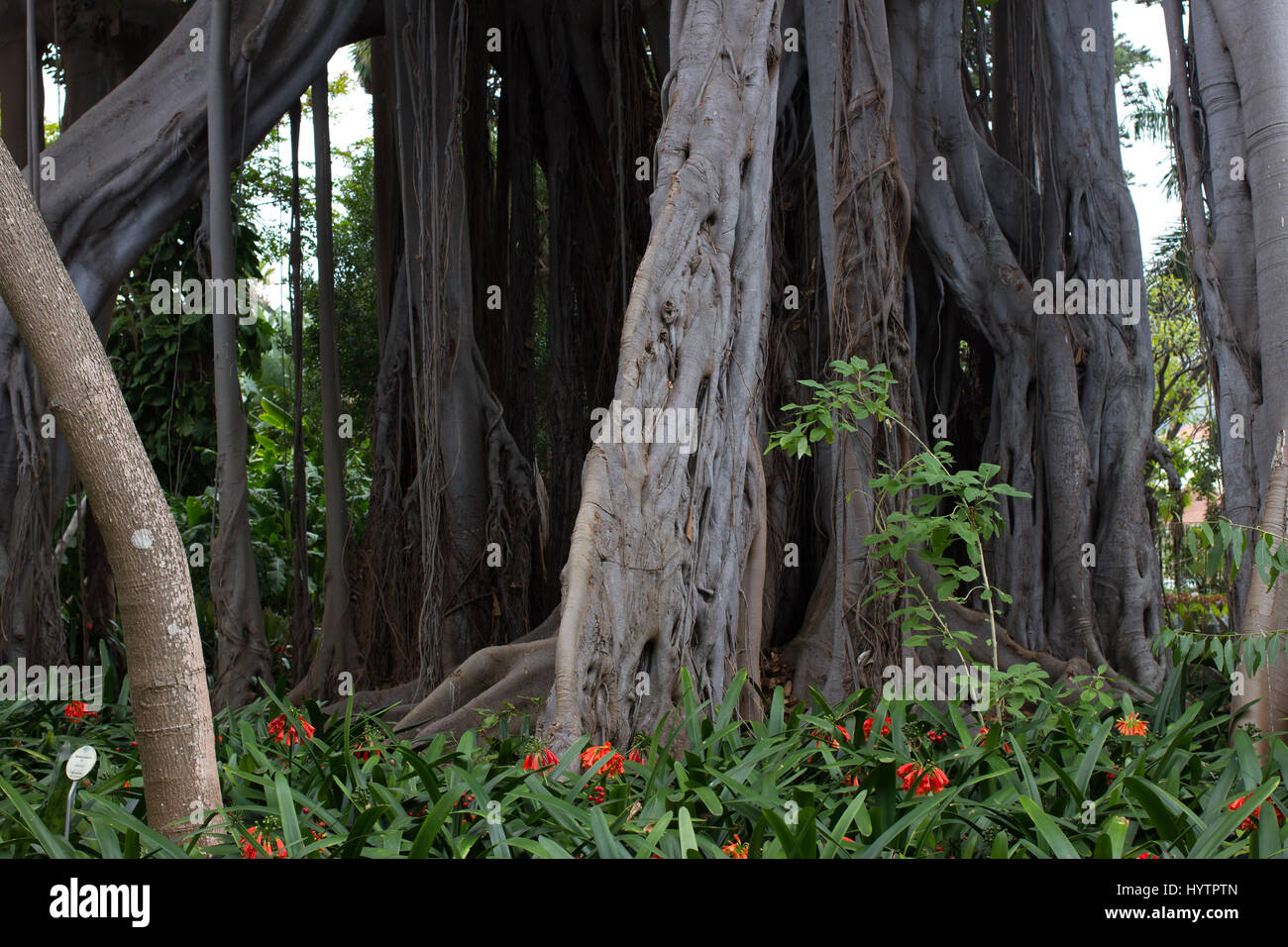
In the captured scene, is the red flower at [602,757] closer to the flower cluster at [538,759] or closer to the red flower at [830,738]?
the flower cluster at [538,759]

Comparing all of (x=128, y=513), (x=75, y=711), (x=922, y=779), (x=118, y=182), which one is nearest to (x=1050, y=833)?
(x=922, y=779)

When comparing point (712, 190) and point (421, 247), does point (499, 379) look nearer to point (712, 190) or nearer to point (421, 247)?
point (421, 247)

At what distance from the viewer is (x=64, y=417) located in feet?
5.23

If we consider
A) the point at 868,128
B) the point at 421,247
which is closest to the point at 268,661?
the point at 421,247

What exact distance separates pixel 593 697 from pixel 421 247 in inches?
103

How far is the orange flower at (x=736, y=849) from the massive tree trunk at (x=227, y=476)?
8.23 feet

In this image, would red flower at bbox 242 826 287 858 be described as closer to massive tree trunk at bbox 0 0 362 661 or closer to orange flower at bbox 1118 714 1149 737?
orange flower at bbox 1118 714 1149 737

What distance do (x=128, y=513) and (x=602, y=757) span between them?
0.96 m

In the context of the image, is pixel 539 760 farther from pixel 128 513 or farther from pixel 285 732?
pixel 128 513

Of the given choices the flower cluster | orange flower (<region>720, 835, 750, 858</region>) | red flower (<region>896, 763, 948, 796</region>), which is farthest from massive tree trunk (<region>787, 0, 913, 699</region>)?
orange flower (<region>720, 835, 750, 858</region>)

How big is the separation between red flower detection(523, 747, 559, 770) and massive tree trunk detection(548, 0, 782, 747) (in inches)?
2.8

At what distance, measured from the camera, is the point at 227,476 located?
3.68 metres

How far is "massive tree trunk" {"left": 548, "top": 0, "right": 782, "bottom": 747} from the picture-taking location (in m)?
2.29

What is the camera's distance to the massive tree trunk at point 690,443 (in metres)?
2.29
